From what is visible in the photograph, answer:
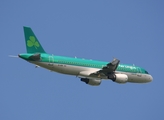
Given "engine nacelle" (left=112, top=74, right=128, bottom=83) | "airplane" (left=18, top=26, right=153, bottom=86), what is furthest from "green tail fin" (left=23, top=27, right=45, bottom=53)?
"engine nacelle" (left=112, top=74, right=128, bottom=83)

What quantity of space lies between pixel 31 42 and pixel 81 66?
273 inches

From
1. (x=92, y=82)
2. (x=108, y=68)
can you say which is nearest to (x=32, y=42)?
(x=108, y=68)

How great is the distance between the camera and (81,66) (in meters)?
47.6

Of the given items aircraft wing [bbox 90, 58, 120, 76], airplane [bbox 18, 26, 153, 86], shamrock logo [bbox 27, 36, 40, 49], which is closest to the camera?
airplane [bbox 18, 26, 153, 86]

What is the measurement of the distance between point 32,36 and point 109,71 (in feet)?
35.1

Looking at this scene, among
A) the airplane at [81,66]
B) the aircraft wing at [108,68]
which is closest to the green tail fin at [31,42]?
the airplane at [81,66]

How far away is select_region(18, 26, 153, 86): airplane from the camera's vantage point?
45312mm

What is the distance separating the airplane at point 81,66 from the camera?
45.3 meters

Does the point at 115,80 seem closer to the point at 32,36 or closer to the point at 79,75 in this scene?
the point at 79,75

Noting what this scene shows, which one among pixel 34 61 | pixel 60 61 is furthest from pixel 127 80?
pixel 34 61

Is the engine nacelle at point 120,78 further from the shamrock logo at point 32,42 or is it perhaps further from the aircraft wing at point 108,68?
the shamrock logo at point 32,42

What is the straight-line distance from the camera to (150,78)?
54406 millimetres

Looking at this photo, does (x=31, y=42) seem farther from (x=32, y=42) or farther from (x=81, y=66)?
(x=81, y=66)

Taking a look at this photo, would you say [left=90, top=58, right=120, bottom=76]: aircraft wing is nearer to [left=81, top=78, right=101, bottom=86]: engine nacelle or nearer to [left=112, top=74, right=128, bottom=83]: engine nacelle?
[left=112, top=74, right=128, bottom=83]: engine nacelle
